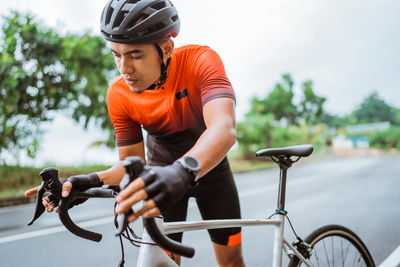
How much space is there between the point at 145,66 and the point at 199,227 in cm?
74

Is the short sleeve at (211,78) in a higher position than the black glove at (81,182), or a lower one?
higher

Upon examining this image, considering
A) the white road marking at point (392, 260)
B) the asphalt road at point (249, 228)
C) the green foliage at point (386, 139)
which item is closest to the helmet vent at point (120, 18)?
the asphalt road at point (249, 228)

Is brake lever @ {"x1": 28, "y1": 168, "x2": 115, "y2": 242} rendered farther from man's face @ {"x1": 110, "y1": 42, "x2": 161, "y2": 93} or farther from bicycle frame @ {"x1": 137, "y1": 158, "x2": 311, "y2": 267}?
man's face @ {"x1": 110, "y1": 42, "x2": 161, "y2": 93}

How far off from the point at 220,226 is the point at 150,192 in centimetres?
76

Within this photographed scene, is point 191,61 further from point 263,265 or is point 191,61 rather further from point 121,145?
point 263,265

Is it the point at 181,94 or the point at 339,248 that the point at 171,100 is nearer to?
the point at 181,94

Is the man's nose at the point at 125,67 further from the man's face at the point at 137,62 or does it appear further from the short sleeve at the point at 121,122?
the short sleeve at the point at 121,122

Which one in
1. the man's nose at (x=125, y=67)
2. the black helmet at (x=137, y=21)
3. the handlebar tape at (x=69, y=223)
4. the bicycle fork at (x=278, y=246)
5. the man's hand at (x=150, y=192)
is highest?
the black helmet at (x=137, y=21)

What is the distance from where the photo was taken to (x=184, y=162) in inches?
41.8

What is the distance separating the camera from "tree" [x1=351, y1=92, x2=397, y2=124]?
80625 mm

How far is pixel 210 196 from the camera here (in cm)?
202

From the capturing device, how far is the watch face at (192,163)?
41.9 inches

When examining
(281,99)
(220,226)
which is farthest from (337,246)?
(281,99)

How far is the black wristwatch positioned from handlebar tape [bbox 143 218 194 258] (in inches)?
7.2
